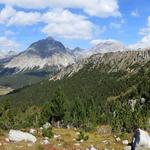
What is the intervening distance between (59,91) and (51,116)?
1002cm

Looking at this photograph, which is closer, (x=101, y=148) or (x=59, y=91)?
A: (x=101, y=148)

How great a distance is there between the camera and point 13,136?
4222 centimetres

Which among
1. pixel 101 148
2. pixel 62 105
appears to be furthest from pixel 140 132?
pixel 62 105

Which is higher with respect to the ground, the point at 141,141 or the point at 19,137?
the point at 141,141

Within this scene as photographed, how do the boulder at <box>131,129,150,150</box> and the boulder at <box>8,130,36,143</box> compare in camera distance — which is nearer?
the boulder at <box>131,129,150,150</box>

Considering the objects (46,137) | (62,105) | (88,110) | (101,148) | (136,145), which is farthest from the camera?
(88,110)

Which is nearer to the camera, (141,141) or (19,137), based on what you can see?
(141,141)

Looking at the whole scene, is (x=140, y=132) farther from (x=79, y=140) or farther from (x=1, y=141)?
(x=1, y=141)

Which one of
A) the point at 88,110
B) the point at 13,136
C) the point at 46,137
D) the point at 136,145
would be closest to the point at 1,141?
the point at 13,136

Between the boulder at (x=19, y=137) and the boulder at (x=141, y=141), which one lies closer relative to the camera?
the boulder at (x=141, y=141)

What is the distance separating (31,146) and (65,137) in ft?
37.3

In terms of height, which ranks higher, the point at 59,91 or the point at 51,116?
the point at 59,91

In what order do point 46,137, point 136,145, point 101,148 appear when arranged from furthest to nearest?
point 46,137 → point 101,148 → point 136,145

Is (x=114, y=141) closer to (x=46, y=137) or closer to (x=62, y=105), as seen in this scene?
(x=46, y=137)
